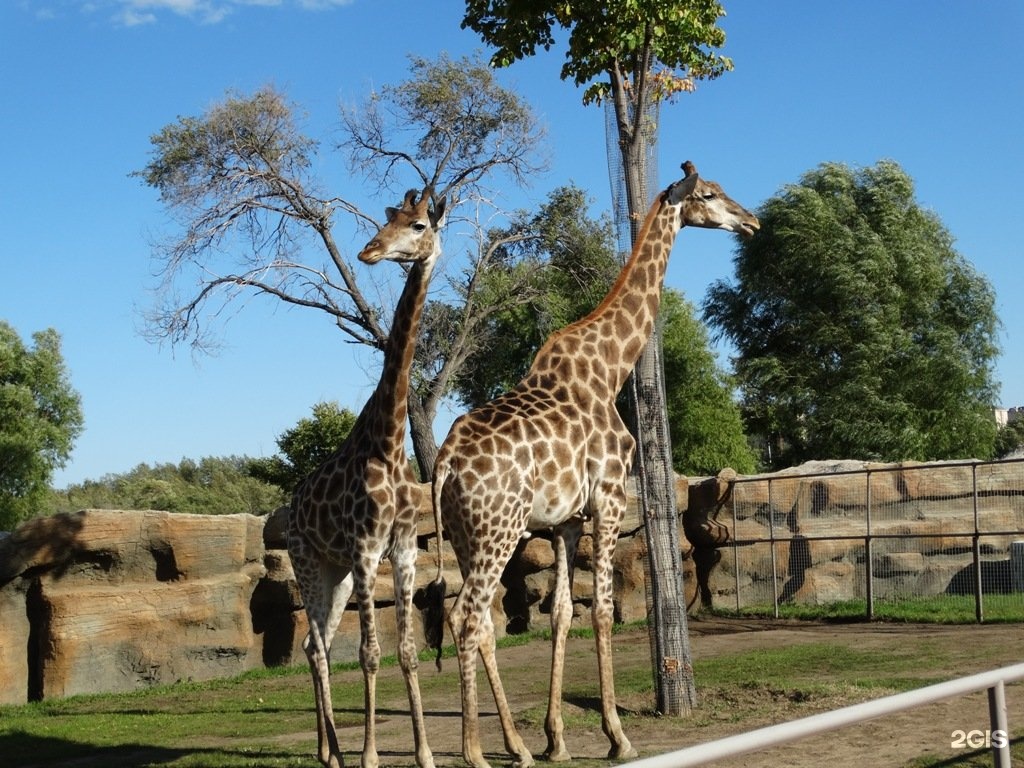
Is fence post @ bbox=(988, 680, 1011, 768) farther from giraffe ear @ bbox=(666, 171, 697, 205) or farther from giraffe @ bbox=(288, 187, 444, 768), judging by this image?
giraffe ear @ bbox=(666, 171, 697, 205)

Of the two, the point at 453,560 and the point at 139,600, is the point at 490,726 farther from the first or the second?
the point at 453,560

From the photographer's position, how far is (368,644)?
7547 millimetres

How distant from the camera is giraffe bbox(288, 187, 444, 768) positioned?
24.3 ft

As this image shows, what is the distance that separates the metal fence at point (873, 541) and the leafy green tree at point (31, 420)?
29833 millimetres

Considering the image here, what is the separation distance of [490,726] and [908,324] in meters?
30.0

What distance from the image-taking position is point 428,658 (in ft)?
48.2

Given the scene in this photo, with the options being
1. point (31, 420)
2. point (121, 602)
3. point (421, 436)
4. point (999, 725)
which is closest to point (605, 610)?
point (999, 725)

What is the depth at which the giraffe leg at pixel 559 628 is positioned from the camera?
770cm

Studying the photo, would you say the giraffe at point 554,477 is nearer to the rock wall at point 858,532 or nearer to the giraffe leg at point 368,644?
the giraffe leg at point 368,644

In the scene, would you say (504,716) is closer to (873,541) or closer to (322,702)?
(322,702)

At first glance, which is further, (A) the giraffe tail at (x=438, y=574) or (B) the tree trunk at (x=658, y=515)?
(B) the tree trunk at (x=658, y=515)

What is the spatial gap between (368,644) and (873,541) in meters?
11.4

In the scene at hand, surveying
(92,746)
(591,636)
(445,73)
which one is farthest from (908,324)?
(92,746)

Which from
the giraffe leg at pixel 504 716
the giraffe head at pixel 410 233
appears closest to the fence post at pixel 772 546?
the giraffe leg at pixel 504 716
